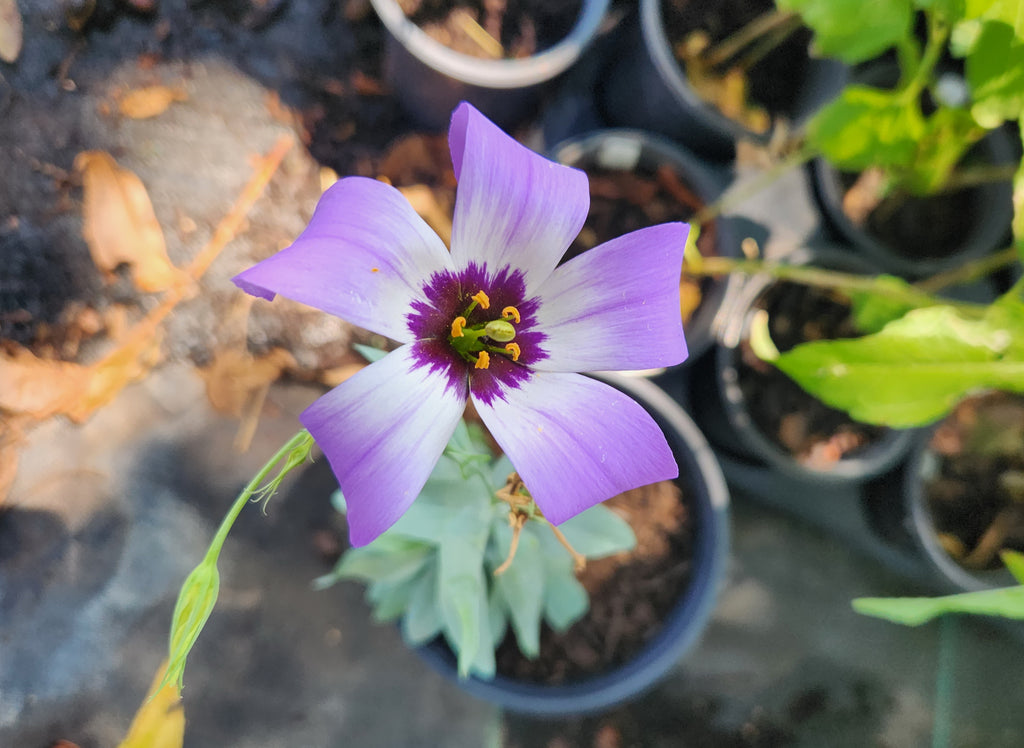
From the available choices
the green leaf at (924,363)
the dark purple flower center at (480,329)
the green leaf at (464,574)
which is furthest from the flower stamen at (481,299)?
the green leaf at (924,363)

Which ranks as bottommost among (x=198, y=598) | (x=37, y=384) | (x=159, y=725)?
(x=159, y=725)

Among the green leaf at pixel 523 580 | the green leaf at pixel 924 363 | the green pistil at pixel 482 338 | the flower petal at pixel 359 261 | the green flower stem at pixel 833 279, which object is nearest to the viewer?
the flower petal at pixel 359 261

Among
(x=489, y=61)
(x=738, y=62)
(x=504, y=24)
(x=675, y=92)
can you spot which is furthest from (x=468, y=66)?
(x=738, y=62)

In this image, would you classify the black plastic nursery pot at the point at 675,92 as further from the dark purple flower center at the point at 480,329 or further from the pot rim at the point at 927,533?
the dark purple flower center at the point at 480,329

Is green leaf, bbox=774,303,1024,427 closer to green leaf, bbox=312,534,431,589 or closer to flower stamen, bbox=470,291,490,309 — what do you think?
flower stamen, bbox=470,291,490,309

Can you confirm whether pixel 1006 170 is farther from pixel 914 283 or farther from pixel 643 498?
pixel 643 498

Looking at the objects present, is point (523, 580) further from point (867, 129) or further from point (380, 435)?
point (867, 129)

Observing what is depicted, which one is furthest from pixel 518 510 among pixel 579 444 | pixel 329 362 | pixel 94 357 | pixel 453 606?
pixel 94 357
